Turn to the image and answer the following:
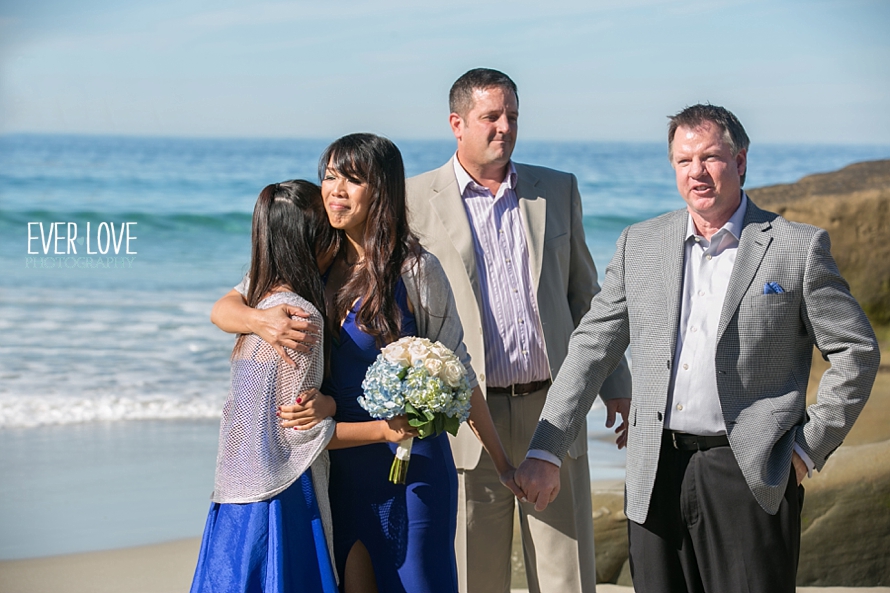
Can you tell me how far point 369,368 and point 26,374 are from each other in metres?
8.25

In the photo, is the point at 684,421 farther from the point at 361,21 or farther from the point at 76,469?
the point at 361,21

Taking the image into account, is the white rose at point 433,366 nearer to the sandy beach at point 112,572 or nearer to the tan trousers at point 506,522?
the tan trousers at point 506,522

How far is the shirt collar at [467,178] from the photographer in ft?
12.1

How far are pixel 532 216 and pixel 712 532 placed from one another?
1416 millimetres

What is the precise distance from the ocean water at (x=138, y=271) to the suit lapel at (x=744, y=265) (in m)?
4.16

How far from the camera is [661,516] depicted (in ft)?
8.80

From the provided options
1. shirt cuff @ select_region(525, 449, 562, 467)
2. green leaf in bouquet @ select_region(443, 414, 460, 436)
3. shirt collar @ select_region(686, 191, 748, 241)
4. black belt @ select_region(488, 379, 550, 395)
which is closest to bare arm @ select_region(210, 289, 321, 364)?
green leaf in bouquet @ select_region(443, 414, 460, 436)

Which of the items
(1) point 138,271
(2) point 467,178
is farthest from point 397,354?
(1) point 138,271

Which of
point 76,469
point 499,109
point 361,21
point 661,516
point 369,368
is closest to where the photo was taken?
point 369,368

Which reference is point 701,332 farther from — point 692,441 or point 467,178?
point 467,178

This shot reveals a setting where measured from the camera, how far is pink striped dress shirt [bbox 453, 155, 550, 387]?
11.5 ft

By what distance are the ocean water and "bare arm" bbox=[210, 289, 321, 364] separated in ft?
11.7

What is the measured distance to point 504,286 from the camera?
3568 mm

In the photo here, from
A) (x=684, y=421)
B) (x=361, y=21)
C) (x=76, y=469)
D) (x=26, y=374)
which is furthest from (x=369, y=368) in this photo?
(x=361, y=21)
